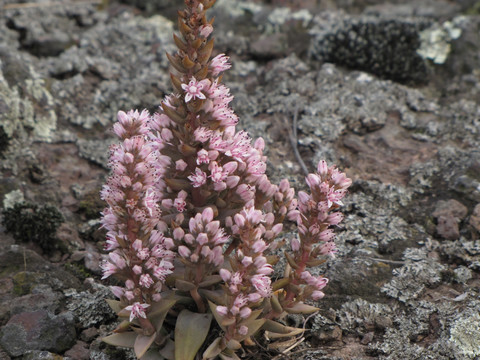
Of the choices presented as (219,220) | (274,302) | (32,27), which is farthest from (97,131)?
(274,302)

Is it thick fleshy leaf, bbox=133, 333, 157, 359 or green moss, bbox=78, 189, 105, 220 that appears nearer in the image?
thick fleshy leaf, bbox=133, 333, 157, 359

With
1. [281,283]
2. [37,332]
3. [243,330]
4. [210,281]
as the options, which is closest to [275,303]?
[281,283]

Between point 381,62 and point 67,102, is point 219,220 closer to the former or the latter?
point 67,102

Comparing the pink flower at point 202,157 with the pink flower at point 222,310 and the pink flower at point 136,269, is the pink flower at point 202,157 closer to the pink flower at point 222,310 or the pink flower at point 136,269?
the pink flower at point 136,269

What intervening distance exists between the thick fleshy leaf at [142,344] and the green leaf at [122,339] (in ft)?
0.29

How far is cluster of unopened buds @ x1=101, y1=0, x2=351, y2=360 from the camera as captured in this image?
3.28m

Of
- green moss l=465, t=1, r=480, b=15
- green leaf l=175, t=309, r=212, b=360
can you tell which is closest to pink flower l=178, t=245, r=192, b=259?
green leaf l=175, t=309, r=212, b=360

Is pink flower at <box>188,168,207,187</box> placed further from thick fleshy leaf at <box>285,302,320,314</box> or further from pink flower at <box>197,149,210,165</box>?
thick fleshy leaf at <box>285,302,320,314</box>

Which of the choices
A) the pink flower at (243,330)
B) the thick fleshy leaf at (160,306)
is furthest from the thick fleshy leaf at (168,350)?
the pink flower at (243,330)

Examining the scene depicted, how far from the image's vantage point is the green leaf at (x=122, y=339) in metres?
3.51

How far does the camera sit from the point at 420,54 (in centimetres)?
699

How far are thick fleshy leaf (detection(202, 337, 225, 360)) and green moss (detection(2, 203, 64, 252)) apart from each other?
2.03 m

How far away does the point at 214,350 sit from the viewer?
3.42m

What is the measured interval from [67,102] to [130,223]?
354cm
